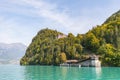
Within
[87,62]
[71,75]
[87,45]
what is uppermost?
[87,45]

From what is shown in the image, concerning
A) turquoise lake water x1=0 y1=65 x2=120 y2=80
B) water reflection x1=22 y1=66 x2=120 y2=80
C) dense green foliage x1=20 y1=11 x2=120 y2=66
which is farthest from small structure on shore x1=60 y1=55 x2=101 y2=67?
water reflection x1=22 y1=66 x2=120 y2=80

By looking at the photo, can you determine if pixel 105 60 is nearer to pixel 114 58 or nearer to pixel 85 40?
pixel 114 58

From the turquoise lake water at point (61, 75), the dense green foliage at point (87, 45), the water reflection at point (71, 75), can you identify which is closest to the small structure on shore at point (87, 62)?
the dense green foliage at point (87, 45)

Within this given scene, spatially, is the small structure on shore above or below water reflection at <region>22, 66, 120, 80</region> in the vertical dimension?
above

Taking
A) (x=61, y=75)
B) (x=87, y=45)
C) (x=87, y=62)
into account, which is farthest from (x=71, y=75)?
(x=87, y=45)

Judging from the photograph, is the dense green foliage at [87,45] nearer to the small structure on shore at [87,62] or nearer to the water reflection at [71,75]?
the small structure on shore at [87,62]

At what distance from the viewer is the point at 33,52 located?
591 ft

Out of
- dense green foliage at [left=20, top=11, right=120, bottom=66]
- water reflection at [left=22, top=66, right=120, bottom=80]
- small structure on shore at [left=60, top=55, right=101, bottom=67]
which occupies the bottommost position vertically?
water reflection at [left=22, top=66, right=120, bottom=80]

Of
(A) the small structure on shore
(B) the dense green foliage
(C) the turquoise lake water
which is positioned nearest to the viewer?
(C) the turquoise lake water

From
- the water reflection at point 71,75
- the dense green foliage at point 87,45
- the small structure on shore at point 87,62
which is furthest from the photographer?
the dense green foliage at point 87,45

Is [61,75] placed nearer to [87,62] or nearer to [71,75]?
[71,75]

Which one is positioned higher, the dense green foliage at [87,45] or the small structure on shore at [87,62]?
the dense green foliage at [87,45]

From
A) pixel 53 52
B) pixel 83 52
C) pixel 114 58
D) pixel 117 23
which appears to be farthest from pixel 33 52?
pixel 114 58

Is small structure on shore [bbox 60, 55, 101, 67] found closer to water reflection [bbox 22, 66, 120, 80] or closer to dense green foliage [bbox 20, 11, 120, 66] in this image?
dense green foliage [bbox 20, 11, 120, 66]
